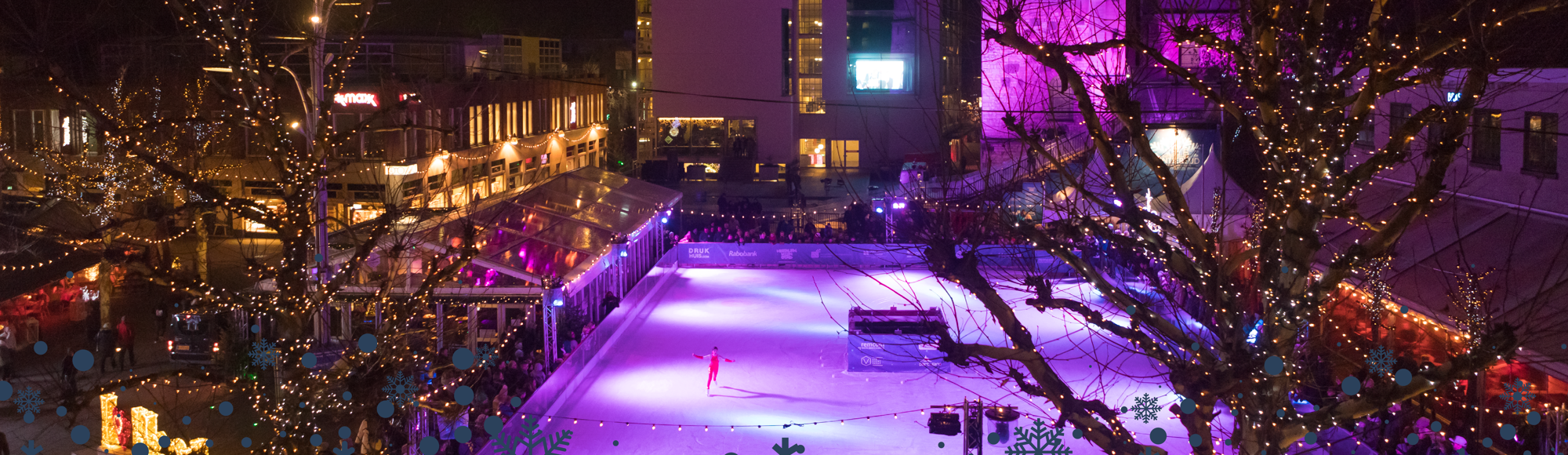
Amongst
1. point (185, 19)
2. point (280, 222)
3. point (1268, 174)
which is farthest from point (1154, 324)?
point (185, 19)

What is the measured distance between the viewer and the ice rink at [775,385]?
12156 mm

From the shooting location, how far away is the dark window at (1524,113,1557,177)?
426 inches

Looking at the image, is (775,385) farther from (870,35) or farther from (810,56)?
(870,35)

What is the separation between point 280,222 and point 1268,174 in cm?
503

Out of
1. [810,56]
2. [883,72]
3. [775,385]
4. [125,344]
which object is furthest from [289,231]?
[883,72]

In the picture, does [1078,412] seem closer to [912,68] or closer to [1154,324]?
[1154,324]

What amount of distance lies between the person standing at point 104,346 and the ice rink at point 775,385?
6.43 meters

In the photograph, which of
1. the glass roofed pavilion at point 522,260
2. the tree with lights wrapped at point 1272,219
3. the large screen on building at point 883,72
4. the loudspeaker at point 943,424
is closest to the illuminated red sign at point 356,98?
the glass roofed pavilion at point 522,260

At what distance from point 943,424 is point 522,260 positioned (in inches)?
287

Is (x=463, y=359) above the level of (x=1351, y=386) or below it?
below

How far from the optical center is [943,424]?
1166 centimetres
